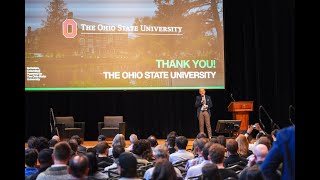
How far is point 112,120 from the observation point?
11.8 metres

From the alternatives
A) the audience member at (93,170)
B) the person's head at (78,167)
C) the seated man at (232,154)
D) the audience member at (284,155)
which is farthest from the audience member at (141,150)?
the audience member at (284,155)

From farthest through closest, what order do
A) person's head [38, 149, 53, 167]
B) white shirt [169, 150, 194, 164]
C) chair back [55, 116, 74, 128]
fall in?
1. chair back [55, 116, 74, 128]
2. white shirt [169, 150, 194, 164]
3. person's head [38, 149, 53, 167]

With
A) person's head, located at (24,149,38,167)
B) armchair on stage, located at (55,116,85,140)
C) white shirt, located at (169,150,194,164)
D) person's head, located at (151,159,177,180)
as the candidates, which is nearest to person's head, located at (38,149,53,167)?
person's head, located at (24,149,38,167)

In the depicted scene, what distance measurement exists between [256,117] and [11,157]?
11839mm

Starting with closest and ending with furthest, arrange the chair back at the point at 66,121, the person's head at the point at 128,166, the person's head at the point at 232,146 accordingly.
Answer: the person's head at the point at 128,166, the person's head at the point at 232,146, the chair back at the point at 66,121

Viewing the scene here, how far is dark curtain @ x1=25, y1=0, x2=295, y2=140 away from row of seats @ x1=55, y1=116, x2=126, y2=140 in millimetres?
847

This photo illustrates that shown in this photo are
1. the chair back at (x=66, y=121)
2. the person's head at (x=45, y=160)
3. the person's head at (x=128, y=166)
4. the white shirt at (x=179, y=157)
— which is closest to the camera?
the person's head at (x=128, y=166)

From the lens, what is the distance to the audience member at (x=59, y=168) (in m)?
3.53

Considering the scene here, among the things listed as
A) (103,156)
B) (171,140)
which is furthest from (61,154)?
(171,140)

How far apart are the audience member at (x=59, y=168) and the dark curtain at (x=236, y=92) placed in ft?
29.3

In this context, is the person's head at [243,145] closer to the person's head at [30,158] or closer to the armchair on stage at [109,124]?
the person's head at [30,158]

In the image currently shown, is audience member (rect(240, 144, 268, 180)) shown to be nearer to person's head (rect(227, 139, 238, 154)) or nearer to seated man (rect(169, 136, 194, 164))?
person's head (rect(227, 139, 238, 154))

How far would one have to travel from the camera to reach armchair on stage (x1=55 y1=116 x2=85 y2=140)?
1102 cm

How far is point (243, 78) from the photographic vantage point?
13.0 metres
